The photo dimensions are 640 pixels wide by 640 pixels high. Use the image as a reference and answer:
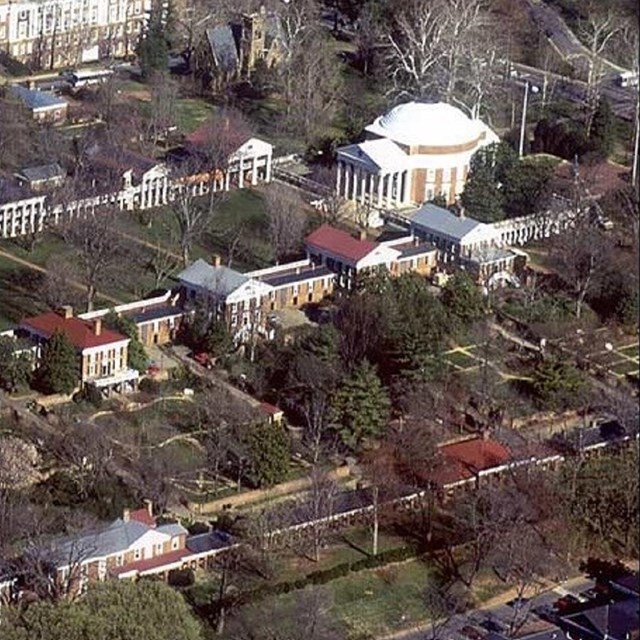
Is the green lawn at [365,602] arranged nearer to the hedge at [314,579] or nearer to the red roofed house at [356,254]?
the hedge at [314,579]

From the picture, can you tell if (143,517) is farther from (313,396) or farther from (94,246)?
(94,246)

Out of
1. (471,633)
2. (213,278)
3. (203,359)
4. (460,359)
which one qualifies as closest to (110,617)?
(471,633)

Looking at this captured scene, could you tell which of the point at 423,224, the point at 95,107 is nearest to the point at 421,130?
the point at 423,224

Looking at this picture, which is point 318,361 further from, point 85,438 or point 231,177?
point 231,177

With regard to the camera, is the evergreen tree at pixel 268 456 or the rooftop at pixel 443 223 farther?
the rooftop at pixel 443 223

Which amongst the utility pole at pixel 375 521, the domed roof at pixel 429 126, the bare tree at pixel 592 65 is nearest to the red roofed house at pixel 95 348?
the utility pole at pixel 375 521
